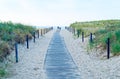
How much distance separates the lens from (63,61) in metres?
18.0

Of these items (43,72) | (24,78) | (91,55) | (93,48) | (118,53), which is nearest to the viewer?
(24,78)

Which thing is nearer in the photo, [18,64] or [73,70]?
[73,70]

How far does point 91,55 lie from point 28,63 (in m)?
4.77

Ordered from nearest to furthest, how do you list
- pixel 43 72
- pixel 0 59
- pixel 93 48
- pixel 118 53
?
pixel 43 72 → pixel 0 59 → pixel 118 53 → pixel 93 48

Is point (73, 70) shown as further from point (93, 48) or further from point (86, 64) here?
point (93, 48)

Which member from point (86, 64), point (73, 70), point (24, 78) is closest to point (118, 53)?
point (86, 64)

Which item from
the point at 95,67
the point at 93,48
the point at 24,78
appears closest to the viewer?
the point at 24,78

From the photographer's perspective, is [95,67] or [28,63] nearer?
[95,67]

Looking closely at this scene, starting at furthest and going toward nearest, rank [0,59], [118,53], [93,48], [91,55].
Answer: [93,48] < [91,55] < [118,53] < [0,59]

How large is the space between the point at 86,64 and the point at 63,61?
1360mm

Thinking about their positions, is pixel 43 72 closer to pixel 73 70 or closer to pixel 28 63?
pixel 73 70

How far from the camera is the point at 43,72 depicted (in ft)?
48.3

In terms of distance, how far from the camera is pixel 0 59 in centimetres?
1716

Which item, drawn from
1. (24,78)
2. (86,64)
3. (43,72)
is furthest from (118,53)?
(24,78)
